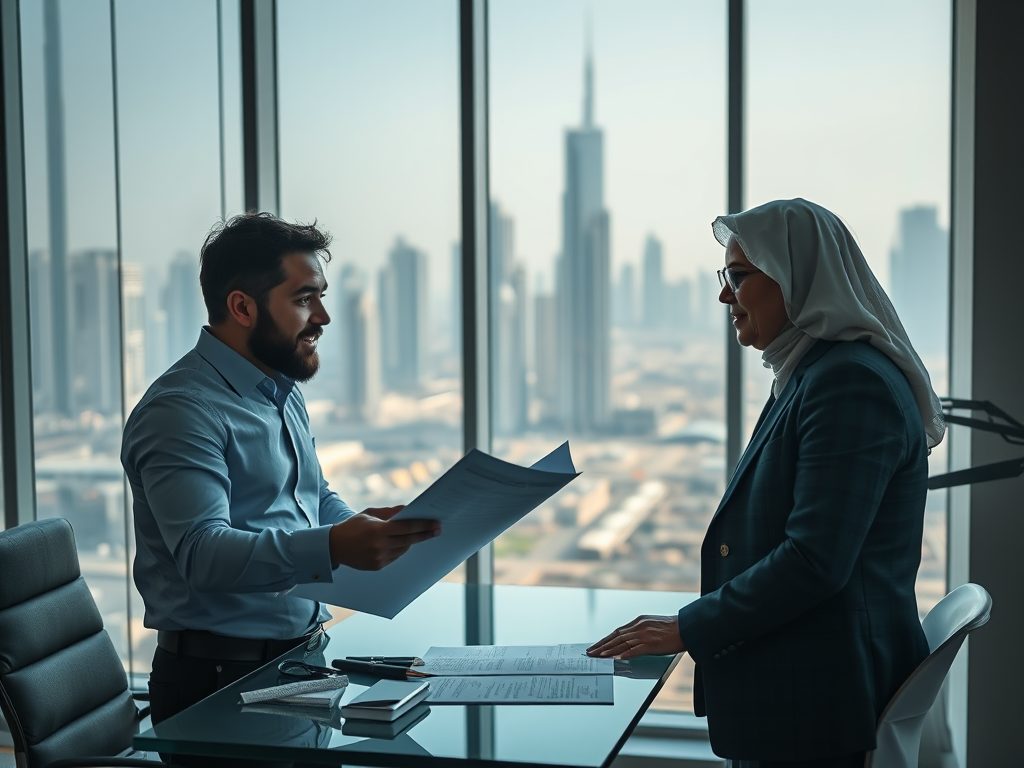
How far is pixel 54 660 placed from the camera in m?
2.14

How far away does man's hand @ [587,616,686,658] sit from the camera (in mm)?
1648

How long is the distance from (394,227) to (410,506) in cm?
206

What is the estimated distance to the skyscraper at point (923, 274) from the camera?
121 inches

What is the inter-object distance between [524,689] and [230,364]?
0.93 meters

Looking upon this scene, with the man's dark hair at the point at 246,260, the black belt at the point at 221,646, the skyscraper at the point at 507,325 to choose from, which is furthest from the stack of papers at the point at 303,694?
the skyscraper at the point at 507,325

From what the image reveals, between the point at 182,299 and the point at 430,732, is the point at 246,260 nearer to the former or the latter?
the point at 430,732

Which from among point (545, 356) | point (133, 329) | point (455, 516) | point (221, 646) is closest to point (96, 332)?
point (133, 329)

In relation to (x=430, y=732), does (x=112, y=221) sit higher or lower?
higher

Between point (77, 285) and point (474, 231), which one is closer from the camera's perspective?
point (474, 231)

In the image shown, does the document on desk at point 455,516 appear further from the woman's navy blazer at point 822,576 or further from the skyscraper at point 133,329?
the skyscraper at point 133,329

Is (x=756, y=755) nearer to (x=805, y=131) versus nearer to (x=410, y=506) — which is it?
(x=410, y=506)

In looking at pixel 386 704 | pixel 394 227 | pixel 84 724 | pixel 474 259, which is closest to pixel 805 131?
pixel 474 259

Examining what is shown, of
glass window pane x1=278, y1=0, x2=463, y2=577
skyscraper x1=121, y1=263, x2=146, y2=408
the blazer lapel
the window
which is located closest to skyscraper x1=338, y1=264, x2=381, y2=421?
glass window pane x1=278, y1=0, x2=463, y2=577

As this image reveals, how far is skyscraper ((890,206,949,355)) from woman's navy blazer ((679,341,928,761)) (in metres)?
1.61
